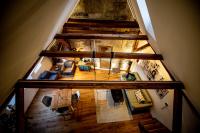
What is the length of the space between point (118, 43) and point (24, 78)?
5890 mm

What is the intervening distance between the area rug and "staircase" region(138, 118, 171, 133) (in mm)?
696

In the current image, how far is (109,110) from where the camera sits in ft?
21.3

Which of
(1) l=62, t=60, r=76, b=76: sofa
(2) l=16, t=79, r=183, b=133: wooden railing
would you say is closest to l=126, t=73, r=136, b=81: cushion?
(1) l=62, t=60, r=76, b=76: sofa

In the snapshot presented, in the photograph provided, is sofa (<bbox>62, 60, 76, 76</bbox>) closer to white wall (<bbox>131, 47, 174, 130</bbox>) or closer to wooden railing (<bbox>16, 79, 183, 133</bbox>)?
white wall (<bbox>131, 47, 174, 130</bbox>)

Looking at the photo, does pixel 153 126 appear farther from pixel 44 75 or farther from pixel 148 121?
pixel 44 75

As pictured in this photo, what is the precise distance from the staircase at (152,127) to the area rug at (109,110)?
2.28 feet

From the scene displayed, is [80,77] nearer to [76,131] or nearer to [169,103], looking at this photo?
[76,131]

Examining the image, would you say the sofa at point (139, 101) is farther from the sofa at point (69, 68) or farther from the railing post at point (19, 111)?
the railing post at point (19, 111)

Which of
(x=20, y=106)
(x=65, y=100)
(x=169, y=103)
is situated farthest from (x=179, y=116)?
(x=65, y=100)

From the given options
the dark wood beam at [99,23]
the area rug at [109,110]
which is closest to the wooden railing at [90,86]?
the area rug at [109,110]

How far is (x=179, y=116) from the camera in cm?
331

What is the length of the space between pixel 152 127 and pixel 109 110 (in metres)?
1.94

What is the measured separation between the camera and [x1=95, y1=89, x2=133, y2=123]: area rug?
19.9ft

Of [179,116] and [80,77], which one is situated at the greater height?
[80,77]
